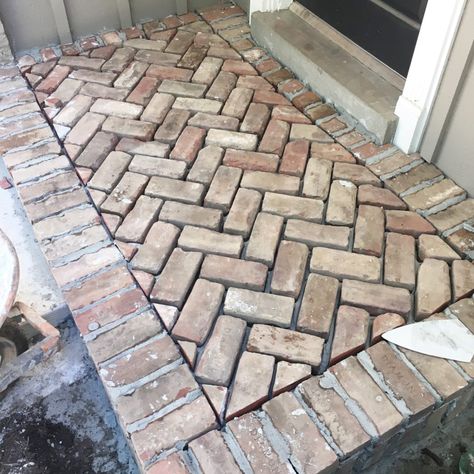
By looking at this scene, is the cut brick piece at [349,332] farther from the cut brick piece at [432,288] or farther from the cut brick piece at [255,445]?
the cut brick piece at [255,445]

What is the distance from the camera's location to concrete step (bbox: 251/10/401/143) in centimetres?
235

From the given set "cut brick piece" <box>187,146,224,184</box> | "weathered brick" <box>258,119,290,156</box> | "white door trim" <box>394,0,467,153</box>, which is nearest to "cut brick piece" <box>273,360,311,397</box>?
"cut brick piece" <box>187,146,224,184</box>

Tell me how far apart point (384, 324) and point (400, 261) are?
296 mm

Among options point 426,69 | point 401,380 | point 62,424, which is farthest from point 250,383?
point 426,69

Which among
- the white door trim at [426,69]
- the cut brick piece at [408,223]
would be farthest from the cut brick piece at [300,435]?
the white door trim at [426,69]

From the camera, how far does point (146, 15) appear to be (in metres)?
3.09

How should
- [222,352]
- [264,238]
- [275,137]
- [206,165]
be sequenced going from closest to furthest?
1. [222,352]
2. [264,238]
3. [206,165]
4. [275,137]

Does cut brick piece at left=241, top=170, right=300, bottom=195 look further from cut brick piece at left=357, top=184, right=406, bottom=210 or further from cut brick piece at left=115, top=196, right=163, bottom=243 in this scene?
cut brick piece at left=115, top=196, right=163, bottom=243

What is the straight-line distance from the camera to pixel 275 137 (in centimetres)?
240

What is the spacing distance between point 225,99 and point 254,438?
5.48ft

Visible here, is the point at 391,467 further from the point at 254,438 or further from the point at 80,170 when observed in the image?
the point at 80,170

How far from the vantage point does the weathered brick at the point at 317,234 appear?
6.53 ft

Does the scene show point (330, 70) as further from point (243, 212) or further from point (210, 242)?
point (210, 242)

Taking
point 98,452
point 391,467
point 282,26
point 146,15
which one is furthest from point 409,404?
point 146,15
